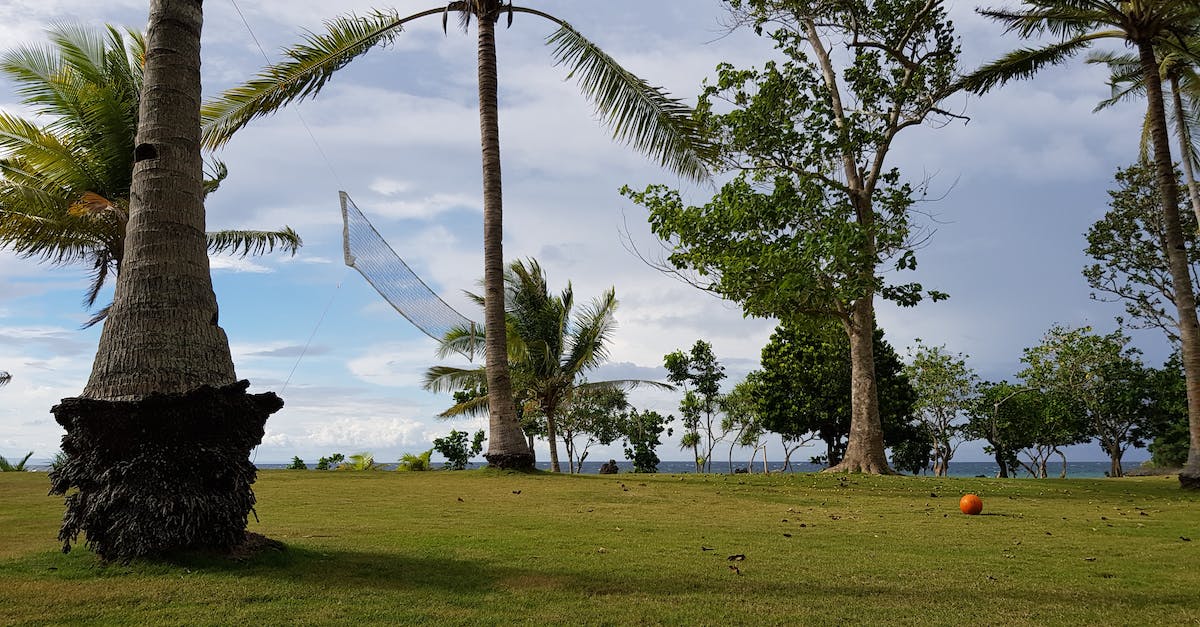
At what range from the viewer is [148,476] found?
19.9 ft

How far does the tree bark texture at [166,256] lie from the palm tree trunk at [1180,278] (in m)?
17.5

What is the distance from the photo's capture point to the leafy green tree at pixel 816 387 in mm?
31188

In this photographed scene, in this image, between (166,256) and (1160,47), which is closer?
(166,256)

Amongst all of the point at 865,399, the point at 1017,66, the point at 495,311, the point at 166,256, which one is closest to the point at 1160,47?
the point at 1017,66

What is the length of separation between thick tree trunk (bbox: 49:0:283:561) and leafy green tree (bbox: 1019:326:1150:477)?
3241 cm

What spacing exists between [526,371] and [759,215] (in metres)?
12.9

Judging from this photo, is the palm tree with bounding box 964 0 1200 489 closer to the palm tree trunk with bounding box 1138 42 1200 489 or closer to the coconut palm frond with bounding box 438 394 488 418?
the palm tree trunk with bounding box 1138 42 1200 489

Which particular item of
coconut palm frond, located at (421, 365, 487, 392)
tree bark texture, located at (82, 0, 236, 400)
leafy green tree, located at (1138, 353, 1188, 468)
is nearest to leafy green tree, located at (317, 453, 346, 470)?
coconut palm frond, located at (421, 365, 487, 392)

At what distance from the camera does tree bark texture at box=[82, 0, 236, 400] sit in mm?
6312

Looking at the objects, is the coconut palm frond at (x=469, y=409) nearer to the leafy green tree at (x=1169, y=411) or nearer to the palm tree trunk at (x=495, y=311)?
the palm tree trunk at (x=495, y=311)

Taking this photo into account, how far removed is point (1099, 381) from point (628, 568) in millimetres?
31317

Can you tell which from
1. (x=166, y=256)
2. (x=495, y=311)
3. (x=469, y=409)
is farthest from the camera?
(x=469, y=409)

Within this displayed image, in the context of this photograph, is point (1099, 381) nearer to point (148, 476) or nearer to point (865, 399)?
point (865, 399)

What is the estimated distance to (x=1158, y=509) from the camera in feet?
A: 40.8
